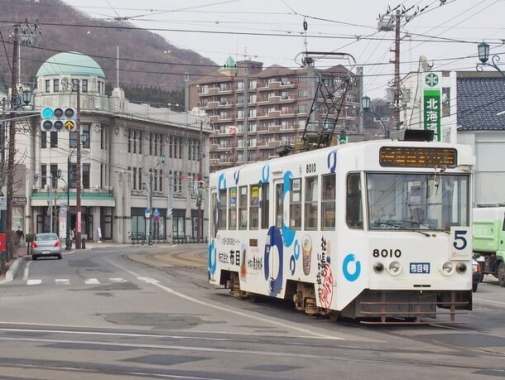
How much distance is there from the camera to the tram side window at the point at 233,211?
22.8 metres

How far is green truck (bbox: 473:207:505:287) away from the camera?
32719mm

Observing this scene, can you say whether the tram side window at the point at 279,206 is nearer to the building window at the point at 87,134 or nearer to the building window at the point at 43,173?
the building window at the point at 87,134

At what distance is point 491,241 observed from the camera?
1340 inches

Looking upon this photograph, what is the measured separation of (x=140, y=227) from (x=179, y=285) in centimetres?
7287

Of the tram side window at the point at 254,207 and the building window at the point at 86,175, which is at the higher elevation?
the building window at the point at 86,175

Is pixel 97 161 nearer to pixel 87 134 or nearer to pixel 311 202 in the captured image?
pixel 87 134

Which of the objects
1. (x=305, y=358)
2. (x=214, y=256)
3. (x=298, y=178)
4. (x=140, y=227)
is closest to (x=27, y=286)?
(x=214, y=256)

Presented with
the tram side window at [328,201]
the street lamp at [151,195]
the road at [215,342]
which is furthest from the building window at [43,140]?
the tram side window at [328,201]

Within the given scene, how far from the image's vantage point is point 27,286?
30.7 metres

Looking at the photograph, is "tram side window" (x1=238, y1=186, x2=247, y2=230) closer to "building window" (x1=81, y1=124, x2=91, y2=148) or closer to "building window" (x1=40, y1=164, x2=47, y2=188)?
"building window" (x1=81, y1=124, x2=91, y2=148)

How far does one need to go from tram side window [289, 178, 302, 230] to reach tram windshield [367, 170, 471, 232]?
2.48 metres

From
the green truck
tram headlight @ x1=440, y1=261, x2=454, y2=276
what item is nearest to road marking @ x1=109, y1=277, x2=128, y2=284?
the green truck

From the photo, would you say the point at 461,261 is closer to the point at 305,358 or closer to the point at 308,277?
the point at 308,277

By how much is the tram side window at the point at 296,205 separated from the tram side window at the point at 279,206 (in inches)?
21.4
